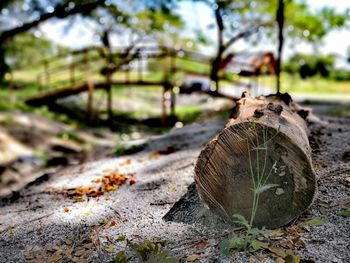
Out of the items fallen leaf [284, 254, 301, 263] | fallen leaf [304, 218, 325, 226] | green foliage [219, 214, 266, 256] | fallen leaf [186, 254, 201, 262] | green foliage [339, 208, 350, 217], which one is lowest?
fallen leaf [186, 254, 201, 262]

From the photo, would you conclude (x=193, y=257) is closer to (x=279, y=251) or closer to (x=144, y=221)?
(x=279, y=251)

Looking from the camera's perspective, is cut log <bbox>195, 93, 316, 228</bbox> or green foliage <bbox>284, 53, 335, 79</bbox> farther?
green foliage <bbox>284, 53, 335, 79</bbox>

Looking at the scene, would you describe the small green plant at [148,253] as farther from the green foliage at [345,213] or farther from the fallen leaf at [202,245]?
the green foliage at [345,213]

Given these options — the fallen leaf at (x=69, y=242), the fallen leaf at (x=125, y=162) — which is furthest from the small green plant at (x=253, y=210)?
the fallen leaf at (x=125, y=162)

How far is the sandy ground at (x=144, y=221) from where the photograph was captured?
8.50 ft

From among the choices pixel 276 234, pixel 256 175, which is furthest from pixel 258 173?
pixel 276 234

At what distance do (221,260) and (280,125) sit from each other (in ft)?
3.56

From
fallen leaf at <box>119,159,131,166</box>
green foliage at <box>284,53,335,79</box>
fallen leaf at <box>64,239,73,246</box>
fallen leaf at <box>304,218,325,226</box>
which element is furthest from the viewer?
green foliage at <box>284,53,335,79</box>

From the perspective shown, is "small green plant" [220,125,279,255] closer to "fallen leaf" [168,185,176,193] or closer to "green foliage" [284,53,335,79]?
"fallen leaf" [168,185,176,193]

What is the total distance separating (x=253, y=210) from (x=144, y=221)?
0.95 meters

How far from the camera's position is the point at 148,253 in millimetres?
2602

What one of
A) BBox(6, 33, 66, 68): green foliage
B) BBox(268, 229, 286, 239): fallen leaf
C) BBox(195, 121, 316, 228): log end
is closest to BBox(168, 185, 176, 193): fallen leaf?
BBox(195, 121, 316, 228): log end

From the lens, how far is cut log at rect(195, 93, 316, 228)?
104 inches

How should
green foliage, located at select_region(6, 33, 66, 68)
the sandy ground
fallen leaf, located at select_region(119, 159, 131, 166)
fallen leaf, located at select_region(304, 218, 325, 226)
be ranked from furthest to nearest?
green foliage, located at select_region(6, 33, 66, 68), fallen leaf, located at select_region(119, 159, 131, 166), fallen leaf, located at select_region(304, 218, 325, 226), the sandy ground
